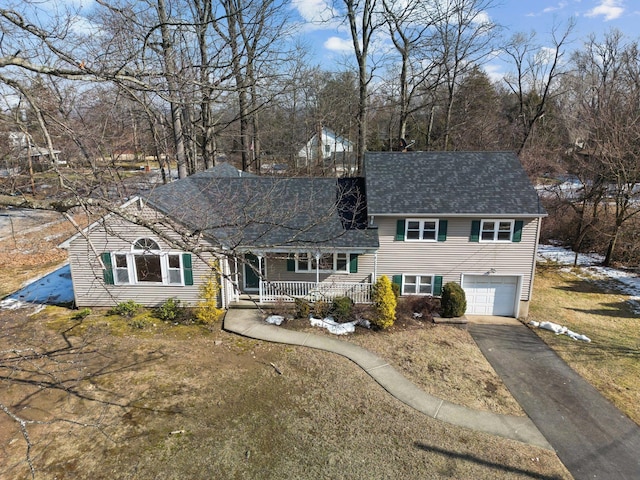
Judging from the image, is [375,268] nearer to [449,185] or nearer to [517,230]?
[449,185]

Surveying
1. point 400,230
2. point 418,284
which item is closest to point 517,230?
point 418,284

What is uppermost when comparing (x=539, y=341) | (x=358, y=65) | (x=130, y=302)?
(x=358, y=65)

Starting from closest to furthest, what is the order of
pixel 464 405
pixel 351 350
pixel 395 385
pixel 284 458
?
pixel 284 458 < pixel 464 405 < pixel 395 385 < pixel 351 350

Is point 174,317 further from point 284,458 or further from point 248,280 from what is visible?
point 284,458

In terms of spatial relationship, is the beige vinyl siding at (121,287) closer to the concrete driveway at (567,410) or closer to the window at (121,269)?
the window at (121,269)

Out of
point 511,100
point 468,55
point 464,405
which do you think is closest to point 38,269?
point 464,405

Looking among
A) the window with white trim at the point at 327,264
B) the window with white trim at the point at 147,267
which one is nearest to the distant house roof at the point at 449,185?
the window with white trim at the point at 327,264

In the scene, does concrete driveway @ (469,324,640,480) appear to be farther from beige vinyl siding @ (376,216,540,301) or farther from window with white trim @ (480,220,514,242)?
window with white trim @ (480,220,514,242)

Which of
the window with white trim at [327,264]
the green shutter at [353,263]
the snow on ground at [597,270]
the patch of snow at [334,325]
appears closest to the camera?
the patch of snow at [334,325]
